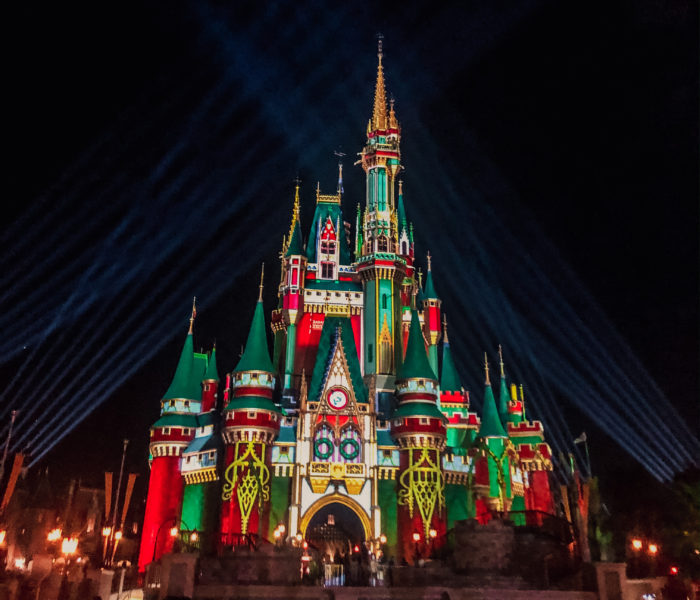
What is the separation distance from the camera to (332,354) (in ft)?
161

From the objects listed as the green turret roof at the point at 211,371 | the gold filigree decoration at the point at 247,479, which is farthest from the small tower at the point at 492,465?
the green turret roof at the point at 211,371

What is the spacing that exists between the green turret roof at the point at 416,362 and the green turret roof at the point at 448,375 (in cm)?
855

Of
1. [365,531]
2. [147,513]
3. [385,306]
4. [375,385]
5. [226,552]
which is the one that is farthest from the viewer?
[385,306]

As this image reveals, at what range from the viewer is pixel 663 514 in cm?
4397

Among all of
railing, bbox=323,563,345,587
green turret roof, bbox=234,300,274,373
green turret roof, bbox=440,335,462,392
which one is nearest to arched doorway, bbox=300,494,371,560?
green turret roof, bbox=234,300,274,373

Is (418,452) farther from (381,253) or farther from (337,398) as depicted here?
(381,253)

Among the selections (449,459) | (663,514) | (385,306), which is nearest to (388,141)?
(385,306)

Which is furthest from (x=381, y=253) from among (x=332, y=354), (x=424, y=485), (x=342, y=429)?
(x=424, y=485)

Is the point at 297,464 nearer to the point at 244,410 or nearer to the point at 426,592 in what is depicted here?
the point at 244,410

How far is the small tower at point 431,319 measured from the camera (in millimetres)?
59281

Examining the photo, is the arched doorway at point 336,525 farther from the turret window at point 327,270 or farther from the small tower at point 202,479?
the turret window at point 327,270

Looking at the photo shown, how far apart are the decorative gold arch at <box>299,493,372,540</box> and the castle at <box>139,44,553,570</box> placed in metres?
0.09

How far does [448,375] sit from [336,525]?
17.8 metres

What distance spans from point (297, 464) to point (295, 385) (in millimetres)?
7993
